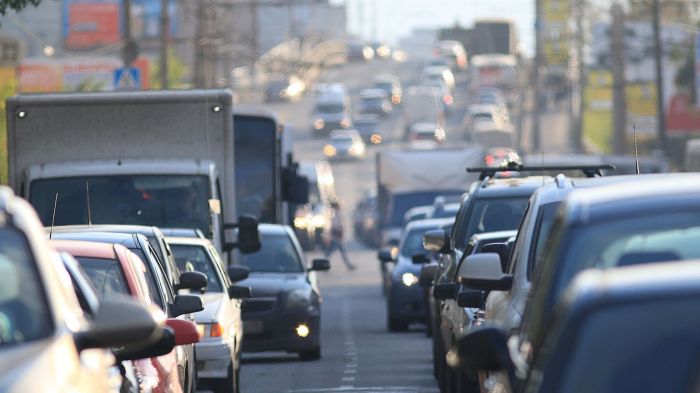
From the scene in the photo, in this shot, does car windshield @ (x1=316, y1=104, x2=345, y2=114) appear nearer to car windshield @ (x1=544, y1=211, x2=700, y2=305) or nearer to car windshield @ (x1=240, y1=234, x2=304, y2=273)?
car windshield @ (x1=240, y1=234, x2=304, y2=273)

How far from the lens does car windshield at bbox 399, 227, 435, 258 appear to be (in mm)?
26234

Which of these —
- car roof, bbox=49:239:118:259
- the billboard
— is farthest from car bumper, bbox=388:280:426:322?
the billboard

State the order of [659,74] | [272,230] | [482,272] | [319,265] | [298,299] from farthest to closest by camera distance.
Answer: [659,74]
[272,230]
[319,265]
[298,299]
[482,272]

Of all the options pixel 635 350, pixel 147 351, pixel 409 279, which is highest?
pixel 635 350

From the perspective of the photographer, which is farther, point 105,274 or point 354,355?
point 354,355

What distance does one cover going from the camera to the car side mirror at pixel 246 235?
1880 centimetres

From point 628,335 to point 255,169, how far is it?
64.0 ft

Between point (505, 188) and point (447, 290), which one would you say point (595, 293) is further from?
point (505, 188)

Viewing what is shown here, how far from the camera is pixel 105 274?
10062 mm

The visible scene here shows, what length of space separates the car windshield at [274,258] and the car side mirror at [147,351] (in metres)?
12.9

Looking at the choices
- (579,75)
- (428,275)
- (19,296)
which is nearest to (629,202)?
(19,296)

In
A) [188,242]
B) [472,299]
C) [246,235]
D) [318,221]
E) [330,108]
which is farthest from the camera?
[330,108]

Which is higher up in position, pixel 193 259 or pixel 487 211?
pixel 487 211

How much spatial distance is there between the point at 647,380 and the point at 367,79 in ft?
392
